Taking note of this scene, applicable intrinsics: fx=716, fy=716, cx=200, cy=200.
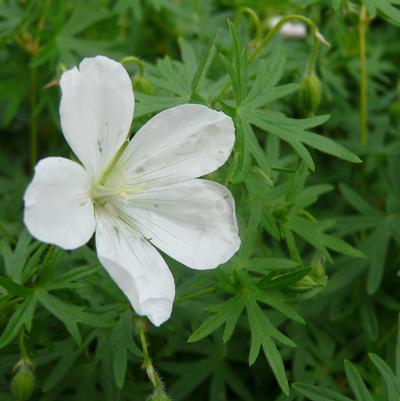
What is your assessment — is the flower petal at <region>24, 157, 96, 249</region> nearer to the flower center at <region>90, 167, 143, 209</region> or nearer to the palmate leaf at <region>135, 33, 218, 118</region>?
the flower center at <region>90, 167, 143, 209</region>

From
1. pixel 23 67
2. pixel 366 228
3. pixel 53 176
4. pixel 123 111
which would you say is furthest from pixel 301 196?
pixel 23 67

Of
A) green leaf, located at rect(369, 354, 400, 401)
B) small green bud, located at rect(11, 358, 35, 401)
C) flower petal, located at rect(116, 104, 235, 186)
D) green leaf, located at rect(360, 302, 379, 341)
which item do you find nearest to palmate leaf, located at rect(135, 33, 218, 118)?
flower petal, located at rect(116, 104, 235, 186)

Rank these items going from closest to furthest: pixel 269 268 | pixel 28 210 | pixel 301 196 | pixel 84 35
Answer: pixel 28 210, pixel 269 268, pixel 301 196, pixel 84 35

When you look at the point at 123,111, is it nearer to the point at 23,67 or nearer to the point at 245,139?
the point at 245,139

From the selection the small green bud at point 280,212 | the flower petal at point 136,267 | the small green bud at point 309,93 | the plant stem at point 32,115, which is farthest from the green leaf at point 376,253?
the plant stem at point 32,115

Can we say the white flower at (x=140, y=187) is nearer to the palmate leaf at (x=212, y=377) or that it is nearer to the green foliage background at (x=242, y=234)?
the green foliage background at (x=242, y=234)

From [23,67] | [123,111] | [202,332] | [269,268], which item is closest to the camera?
[123,111]

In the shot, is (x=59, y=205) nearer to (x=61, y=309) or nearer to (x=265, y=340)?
(x=61, y=309)
